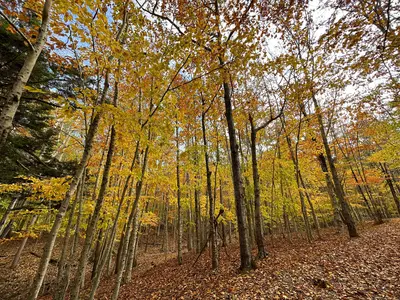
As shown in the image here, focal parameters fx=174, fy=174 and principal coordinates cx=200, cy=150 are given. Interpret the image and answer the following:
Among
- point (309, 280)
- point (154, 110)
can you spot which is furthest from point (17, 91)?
point (309, 280)

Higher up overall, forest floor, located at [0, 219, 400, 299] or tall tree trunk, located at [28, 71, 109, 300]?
tall tree trunk, located at [28, 71, 109, 300]

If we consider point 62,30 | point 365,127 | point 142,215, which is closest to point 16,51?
point 62,30

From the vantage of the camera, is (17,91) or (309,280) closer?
(17,91)

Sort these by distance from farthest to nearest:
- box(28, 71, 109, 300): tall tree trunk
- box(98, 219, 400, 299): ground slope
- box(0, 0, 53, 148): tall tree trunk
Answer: box(98, 219, 400, 299): ground slope < box(28, 71, 109, 300): tall tree trunk < box(0, 0, 53, 148): tall tree trunk

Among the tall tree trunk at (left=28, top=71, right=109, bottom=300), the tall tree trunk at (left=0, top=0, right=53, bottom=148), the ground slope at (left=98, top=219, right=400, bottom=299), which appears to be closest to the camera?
the tall tree trunk at (left=0, top=0, right=53, bottom=148)

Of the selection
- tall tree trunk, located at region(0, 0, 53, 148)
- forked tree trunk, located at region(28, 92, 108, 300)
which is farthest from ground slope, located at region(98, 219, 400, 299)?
tall tree trunk, located at region(0, 0, 53, 148)

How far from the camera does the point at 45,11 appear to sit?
2215 mm

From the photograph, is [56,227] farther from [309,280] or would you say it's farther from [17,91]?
[309,280]

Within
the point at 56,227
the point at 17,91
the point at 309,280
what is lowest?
the point at 309,280

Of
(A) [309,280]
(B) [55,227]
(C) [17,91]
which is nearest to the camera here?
(C) [17,91]

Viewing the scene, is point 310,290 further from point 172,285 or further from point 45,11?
point 45,11

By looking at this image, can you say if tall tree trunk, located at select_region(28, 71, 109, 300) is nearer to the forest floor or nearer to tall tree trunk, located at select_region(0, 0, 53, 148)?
tall tree trunk, located at select_region(0, 0, 53, 148)

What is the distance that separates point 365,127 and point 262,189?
899cm

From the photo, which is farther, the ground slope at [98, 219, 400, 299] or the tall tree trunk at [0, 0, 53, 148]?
the ground slope at [98, 219, 400, 299]
